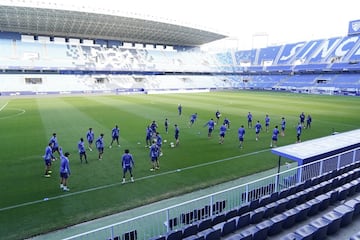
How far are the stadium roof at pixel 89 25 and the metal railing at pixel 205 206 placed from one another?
48689 millimetres

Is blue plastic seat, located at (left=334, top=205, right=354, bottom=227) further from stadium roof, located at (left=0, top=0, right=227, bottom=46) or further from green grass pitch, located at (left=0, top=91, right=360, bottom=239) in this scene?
stadium roof, located at (left=0, top=0, right=227, bottom=46)

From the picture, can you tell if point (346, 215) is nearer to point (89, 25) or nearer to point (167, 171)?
point (167, 171)

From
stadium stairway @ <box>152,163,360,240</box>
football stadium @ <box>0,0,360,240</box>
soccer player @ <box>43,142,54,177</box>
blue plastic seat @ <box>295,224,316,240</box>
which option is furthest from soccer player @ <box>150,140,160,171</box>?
blue plastic seat @ <box>295,224,316,240</box>

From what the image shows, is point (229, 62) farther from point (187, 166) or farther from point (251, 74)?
point (187, 166)

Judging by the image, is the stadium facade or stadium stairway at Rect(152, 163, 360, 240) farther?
the stadium facade

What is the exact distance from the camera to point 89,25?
5653 centimetres

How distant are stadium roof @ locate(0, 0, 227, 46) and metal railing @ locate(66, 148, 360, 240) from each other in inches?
1917

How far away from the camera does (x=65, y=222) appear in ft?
26.5

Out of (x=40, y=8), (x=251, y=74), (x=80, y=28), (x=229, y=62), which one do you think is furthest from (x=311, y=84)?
(x=40, y=8)

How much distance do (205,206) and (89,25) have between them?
57.6 m

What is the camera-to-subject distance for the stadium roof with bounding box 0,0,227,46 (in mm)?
46562

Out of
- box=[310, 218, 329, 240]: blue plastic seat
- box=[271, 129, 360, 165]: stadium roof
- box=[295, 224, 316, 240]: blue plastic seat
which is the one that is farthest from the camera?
box=[271, 129, 360, 165]: stadium roof

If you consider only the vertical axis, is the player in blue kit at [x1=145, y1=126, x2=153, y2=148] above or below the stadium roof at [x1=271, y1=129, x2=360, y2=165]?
below

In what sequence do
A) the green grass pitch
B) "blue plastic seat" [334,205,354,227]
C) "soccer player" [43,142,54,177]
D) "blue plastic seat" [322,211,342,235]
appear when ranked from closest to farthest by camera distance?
"blue plastic seat" [322,211,342,235] < "blue plastic seat" [334,205,354,227] < the green grass pitch < "soccer player" [43,142,54,177]
